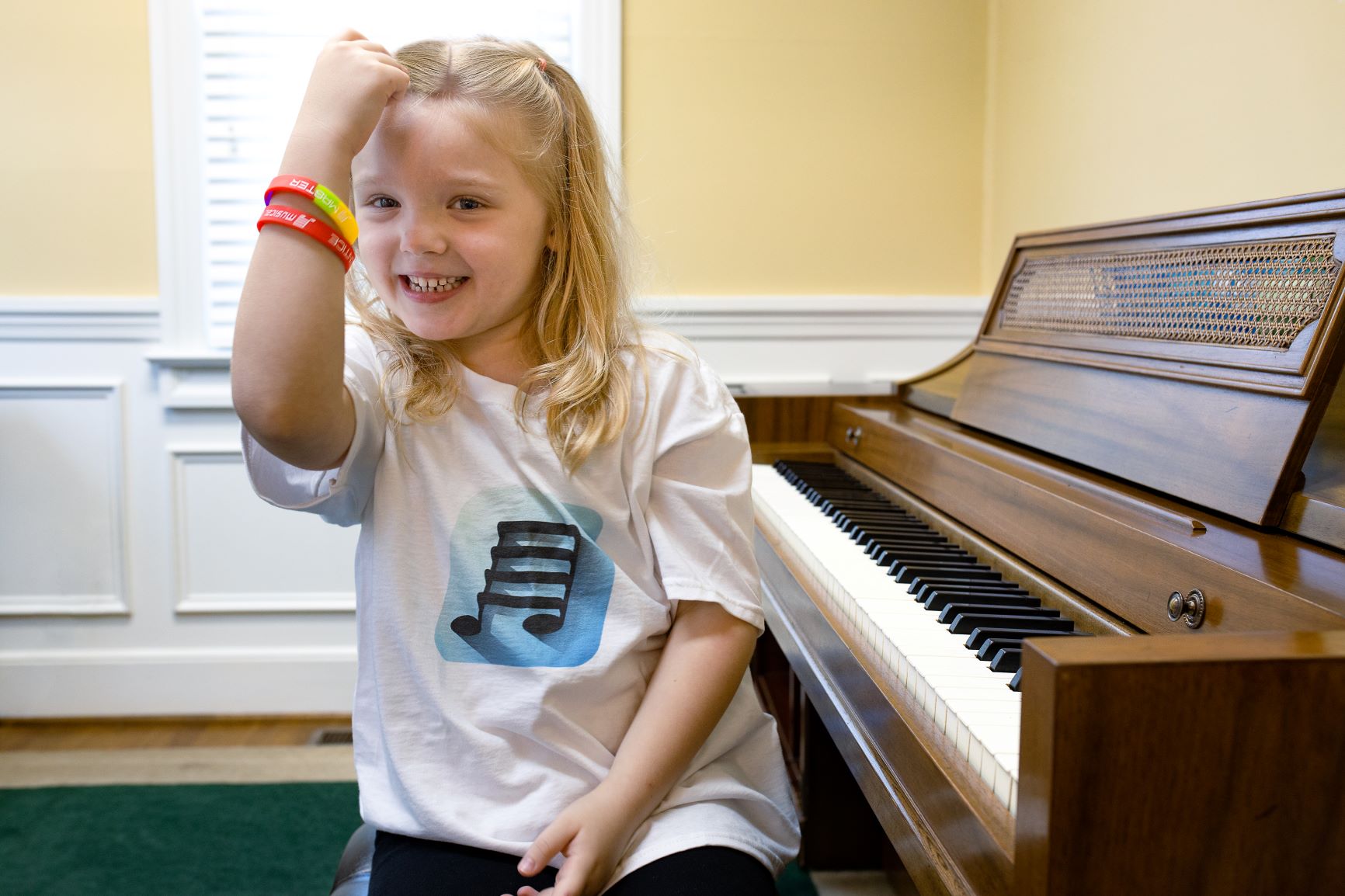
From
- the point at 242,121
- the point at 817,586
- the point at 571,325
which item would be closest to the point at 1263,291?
the point at 817,586

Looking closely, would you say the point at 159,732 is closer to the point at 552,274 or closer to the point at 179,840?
the point at 179,840

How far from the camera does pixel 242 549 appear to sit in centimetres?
275

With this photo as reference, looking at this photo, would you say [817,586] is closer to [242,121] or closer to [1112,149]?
[1112,149]

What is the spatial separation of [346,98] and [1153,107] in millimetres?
1685

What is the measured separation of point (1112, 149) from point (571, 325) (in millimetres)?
1549

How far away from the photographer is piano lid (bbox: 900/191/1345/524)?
915 millimetres

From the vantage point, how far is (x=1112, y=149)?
2.12 m

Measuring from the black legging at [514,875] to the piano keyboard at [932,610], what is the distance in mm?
214

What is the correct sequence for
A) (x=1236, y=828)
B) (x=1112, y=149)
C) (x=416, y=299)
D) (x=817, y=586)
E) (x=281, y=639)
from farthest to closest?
(x=281, y=639) → (x=1112, y=149) → (x=817, y=586) → (x=416, y=299) → (x=1236, y=828)

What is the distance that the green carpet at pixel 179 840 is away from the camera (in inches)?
76.2

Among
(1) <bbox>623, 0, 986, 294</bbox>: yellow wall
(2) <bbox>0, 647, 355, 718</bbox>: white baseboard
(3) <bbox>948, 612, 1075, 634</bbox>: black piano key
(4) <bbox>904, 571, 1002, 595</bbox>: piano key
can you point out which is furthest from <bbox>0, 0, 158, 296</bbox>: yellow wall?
(3) <bbox>948, 612, 1075, 634</bbox>: black piano key

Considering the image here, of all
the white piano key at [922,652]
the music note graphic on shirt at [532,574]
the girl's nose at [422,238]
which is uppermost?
the girl's nose at [422,238]

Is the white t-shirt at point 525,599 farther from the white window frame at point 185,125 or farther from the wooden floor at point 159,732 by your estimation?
the wooden floor at point 159,732

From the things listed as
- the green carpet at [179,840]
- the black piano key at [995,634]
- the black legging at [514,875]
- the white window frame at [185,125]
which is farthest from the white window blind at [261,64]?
the black legging at [514,875]
